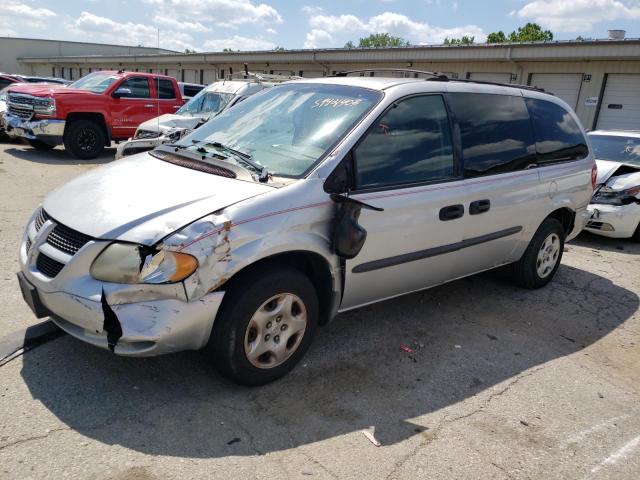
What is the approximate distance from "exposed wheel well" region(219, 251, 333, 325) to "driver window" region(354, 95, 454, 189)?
0.57 m

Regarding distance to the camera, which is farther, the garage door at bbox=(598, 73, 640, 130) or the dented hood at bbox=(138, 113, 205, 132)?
the garage door at bbox=(598, 73, 640, 130)

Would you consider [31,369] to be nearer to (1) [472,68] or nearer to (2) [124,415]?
(2) [124,415]

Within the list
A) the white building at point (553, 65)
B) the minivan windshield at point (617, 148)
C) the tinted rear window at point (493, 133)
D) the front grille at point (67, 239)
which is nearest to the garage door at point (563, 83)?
the white building at point (553, 65)

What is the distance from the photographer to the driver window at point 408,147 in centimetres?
346

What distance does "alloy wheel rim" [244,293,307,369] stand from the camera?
3.06m

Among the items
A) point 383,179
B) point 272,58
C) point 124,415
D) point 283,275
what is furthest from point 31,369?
point 272,58

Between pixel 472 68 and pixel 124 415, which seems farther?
pixel 472 68

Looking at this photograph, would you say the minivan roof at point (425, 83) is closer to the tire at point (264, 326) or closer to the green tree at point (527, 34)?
the tire at point (264, 326)

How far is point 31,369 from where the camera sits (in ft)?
10.4

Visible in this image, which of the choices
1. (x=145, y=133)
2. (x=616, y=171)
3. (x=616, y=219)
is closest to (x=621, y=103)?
(x=616, y=171)

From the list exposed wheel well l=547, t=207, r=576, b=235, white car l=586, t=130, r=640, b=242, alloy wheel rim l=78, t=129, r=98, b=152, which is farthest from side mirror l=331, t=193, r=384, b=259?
alloy wheel rim l=78, t=129, r=98, b=152

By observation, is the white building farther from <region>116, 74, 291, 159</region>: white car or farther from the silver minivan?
the silver minivan

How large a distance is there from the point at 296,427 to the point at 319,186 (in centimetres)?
138

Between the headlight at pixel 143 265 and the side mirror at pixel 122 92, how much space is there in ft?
35.8
